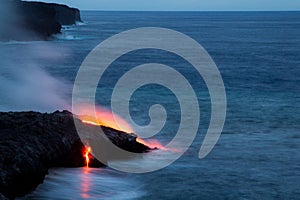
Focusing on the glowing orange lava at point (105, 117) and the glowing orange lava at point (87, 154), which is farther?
the glowing orange lava at point (105, 117)

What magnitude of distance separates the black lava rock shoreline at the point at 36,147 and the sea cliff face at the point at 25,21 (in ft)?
228

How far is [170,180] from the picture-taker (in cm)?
1844

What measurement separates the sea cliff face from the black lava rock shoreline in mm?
69520

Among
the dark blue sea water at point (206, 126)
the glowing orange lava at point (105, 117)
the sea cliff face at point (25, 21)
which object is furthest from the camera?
the sea cliff face at point (25, 21)

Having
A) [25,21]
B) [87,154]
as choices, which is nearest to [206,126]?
[87,154]

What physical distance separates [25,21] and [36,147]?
79258 millimetres

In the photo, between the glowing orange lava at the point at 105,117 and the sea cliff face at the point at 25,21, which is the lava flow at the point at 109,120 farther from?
the sea cliff face at the point at 25,21

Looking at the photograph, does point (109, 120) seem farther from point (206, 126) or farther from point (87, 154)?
point (87, 154)

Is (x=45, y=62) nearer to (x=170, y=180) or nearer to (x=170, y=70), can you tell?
(x=170, y=70)

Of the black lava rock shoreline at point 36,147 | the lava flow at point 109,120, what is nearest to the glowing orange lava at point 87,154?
the black lava rock shoreline at point 36,147

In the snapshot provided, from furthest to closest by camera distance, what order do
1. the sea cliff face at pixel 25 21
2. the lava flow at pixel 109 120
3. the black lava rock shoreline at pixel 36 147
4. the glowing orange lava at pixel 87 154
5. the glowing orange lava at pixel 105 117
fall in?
the sea cliff face at pixel 25 21
the glowing orange lava at pixel 105 117
the lava flow at pixel 109 120
the glowing orange lava at pixel 87 154
the black lava rock shoreline at pixel 36 147

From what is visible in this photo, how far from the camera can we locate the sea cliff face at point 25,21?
299 ft

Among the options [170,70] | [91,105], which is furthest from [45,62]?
[91,105]

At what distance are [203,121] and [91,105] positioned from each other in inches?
284
